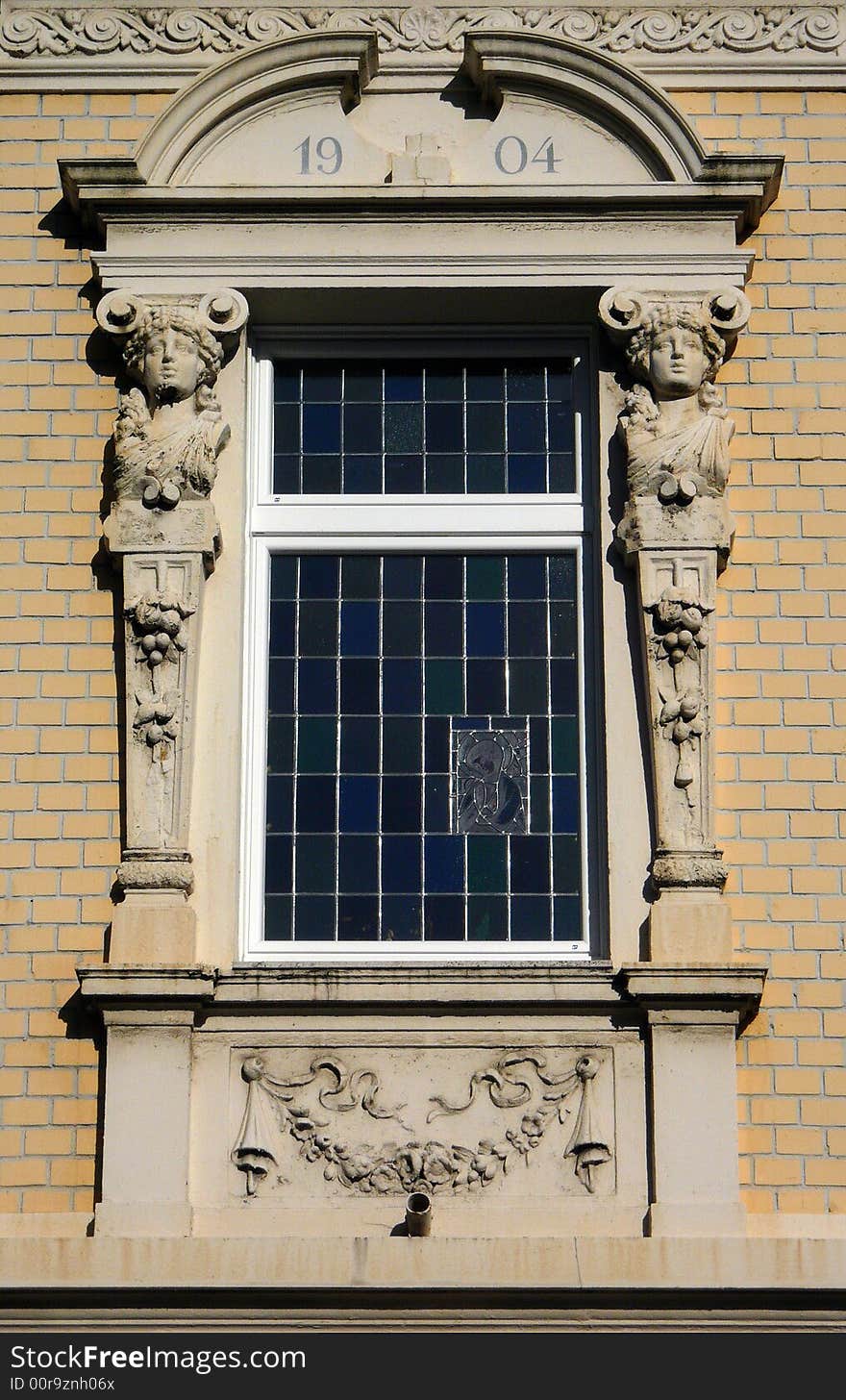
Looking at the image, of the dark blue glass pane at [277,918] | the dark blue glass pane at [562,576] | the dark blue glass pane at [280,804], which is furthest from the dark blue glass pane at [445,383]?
the dark blue glass pane at [277,918]

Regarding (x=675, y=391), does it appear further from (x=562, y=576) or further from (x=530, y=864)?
(x=530, y=864)

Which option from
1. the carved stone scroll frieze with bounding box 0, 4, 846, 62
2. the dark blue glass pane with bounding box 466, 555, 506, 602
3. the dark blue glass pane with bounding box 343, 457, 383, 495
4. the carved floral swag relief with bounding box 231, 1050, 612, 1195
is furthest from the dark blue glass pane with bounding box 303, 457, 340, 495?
the carved floral swag relief with bounding box 231, 1050, 612, 1195

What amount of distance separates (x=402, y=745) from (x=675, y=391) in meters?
2.11

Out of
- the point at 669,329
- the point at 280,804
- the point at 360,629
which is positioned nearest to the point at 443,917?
the point at 280,804

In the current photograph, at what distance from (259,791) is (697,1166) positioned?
2.65 meters

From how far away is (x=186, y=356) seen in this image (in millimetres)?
→ 12359

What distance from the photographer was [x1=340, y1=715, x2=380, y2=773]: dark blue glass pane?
1216cm

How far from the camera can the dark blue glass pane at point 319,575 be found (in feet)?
40.9

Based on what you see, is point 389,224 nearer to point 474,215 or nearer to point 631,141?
point 474,215

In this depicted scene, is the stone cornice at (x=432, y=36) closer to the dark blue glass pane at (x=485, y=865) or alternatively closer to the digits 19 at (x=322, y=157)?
the digits 19 at (x=322, y=157)

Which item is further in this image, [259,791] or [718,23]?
[718,23]

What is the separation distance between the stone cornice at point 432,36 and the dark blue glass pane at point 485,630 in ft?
9.17

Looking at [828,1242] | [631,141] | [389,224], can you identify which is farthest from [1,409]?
[828,1242]

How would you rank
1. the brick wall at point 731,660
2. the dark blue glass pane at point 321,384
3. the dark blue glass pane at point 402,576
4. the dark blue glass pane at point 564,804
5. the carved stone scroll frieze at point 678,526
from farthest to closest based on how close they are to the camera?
the dark blue glass pane at point 321,384, the dark blue glass pane at point 402,576, the dark blue glass pane at point 564,804, the carved stone scroll frieze at point 678,526, the brick wall at point 731,660
